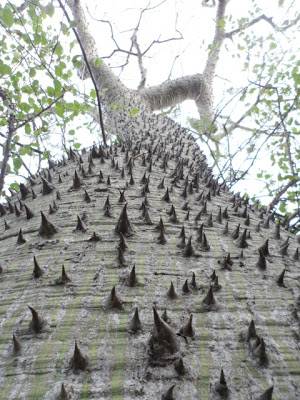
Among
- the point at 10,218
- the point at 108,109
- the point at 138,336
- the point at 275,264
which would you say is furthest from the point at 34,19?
the point at 138,336

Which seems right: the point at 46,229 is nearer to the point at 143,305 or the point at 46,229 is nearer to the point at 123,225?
the point at 123,225

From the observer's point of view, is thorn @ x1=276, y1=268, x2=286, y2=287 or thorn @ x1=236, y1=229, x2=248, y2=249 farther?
thorn @ x1=236, y1=229, x2=248, y2=249

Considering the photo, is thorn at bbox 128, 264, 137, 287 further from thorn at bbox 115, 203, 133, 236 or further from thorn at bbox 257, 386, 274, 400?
thorn at bbox 257, 386, 274, 400

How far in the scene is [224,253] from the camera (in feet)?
6.97

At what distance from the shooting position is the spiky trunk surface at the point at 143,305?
1.22 m

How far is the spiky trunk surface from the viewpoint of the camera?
122 centimetres

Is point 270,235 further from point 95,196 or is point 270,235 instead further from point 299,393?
point 299,393

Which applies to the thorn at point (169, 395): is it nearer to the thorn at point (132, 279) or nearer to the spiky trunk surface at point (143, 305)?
the spiky trunk surface at point (143, 305)

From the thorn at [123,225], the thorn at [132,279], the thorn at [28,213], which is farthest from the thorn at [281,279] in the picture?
the thorn at [28,213]

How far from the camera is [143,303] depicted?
5.18 feet

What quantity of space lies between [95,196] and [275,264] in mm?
1256

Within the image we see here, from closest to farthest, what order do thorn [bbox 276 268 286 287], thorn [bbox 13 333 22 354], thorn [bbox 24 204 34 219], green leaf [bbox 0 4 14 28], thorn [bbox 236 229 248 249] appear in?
thorn [bbox 13 333 22 354], thorn [bbox 276 268 286 287], thorn [bbox 236 229 248 249], thorn [bbox 24 204 34 219], green leaf [bbox 0 4 14 28]

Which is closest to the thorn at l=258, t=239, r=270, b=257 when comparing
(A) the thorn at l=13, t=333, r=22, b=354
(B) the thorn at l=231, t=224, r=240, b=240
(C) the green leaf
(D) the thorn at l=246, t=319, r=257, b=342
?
(B) the thorn at l=231, t=224, r=240, b=240

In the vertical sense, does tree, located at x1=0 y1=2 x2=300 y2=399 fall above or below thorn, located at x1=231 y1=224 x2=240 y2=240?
below
